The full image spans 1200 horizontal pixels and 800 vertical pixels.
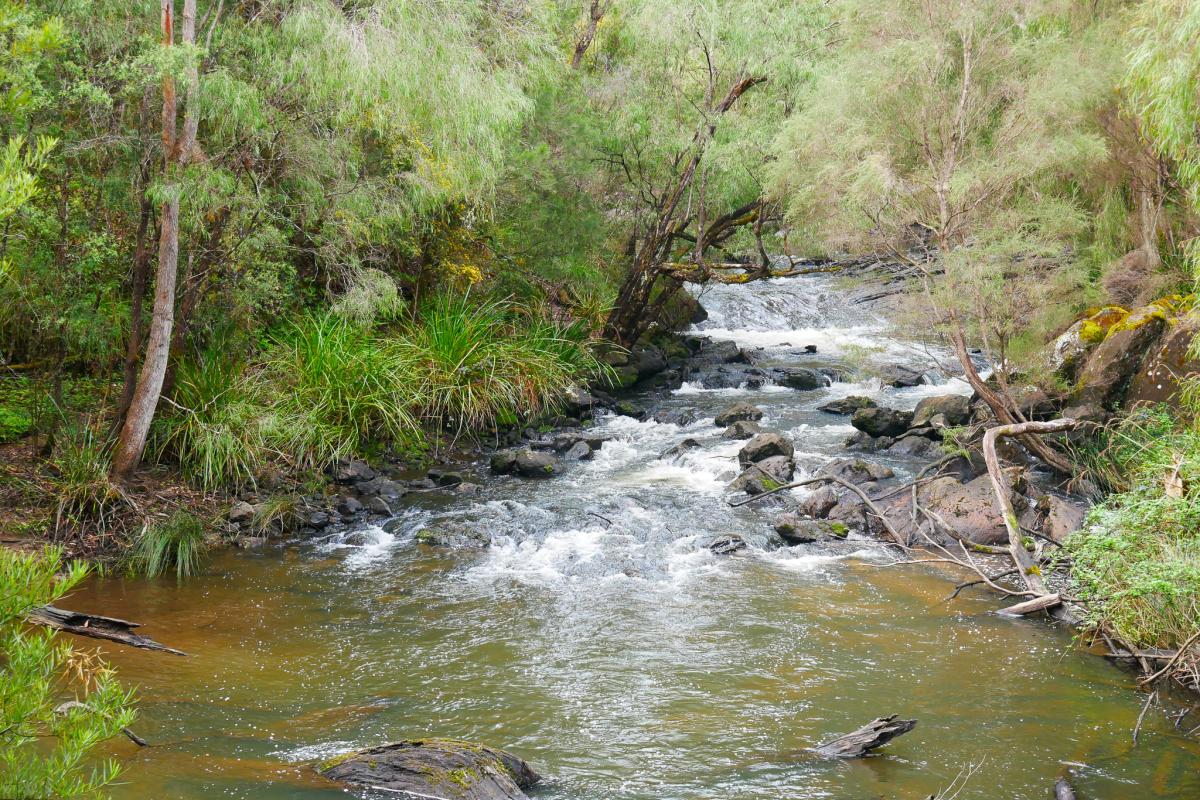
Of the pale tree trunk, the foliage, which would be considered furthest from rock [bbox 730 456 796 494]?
the foliage

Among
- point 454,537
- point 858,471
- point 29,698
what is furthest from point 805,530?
point 29,698

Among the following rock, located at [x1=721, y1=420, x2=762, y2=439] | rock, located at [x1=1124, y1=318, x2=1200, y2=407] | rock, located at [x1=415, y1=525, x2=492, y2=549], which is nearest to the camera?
rock, located at [x1=415, y1=525, x2=492, y2=549]

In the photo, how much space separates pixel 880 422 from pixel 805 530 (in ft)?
15.3

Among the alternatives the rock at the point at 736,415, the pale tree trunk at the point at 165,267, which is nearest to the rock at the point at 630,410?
the rock at the point at 736,415

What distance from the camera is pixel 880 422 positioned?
48.6 feet

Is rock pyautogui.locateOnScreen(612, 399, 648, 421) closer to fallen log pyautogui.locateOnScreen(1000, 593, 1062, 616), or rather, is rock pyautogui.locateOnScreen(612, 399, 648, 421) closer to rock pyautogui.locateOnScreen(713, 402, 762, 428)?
rock pyautogui.locateOnScreen(713, 402, 762, 428)

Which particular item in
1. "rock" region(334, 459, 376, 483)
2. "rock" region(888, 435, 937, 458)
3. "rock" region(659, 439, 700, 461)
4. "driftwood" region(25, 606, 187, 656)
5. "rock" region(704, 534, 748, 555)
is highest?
"driftwood" region(25, 606, 187, 656)

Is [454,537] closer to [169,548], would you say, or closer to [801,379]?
[169,548]

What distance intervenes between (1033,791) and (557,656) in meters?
3.62

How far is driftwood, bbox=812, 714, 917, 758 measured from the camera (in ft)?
19.7

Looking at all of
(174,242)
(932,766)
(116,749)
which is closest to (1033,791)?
(932,766)

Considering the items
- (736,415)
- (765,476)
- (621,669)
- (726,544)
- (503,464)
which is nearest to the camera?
(621,669)

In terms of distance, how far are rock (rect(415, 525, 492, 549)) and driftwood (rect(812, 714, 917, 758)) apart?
17.5ft

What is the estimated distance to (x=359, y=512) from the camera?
37.7 ft
